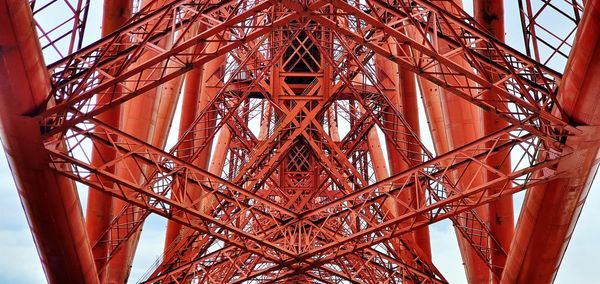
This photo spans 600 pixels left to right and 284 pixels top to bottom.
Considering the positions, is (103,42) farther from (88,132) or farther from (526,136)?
(526,136)

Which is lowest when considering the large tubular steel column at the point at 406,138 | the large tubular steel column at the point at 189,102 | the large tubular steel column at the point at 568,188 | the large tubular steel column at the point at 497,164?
the large tubular steel column at the point at 568,188

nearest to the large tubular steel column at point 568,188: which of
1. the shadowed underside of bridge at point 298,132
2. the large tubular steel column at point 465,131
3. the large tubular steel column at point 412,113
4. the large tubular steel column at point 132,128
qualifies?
the shadowed underside of bridge at point 298,132

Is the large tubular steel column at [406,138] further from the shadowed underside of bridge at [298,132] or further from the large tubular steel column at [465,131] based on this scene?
the large tubular steel column at [465,131]

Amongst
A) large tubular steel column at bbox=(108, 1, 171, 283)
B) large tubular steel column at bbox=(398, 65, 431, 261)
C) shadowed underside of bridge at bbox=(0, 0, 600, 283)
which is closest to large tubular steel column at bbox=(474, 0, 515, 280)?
shadowed underside of bridge at bbox=(0, 0, 600, 283)

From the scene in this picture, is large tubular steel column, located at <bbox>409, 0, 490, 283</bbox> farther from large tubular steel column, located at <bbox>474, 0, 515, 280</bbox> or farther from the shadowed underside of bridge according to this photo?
large tubular steel column, located at <bbox>474, 0, 515, 280</bbox>

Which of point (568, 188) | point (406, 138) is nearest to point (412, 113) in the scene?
point (406, 138)
